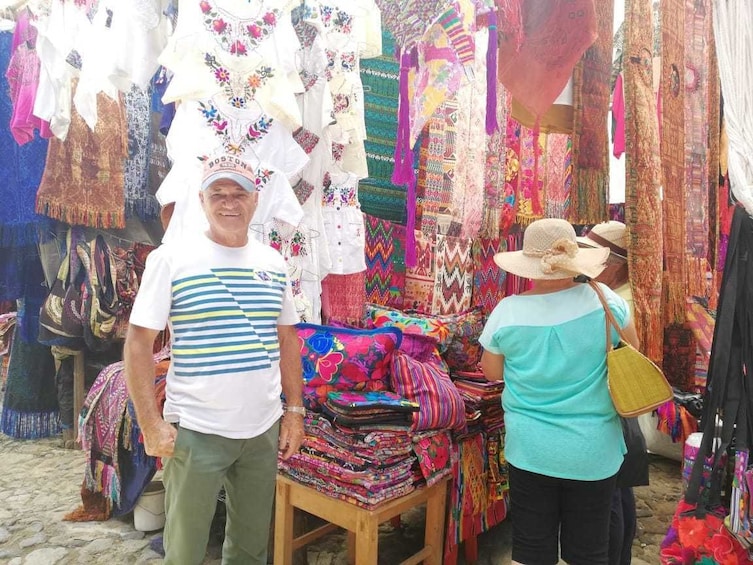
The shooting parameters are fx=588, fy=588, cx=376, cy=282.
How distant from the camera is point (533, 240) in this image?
2092mm

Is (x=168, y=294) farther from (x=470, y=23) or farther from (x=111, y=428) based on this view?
(x=470, y=23)

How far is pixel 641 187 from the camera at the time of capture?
2.64 meters

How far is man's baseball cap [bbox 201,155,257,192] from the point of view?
1944mm

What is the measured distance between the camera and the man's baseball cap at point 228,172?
194cm

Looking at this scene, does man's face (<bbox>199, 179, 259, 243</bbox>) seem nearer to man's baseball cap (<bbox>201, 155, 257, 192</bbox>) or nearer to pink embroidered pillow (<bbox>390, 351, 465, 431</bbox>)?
man's baseball cap (<bbox>201, 155, 257, 192</bbox>)

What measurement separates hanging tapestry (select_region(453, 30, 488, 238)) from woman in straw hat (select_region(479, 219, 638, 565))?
1.18 meters

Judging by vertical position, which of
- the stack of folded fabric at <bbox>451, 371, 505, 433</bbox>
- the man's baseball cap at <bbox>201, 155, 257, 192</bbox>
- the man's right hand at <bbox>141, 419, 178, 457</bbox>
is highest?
the man's baseball cap at <bbox>201, 155, 257, 192</bbox>

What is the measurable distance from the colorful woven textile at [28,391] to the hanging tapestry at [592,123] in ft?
13.9

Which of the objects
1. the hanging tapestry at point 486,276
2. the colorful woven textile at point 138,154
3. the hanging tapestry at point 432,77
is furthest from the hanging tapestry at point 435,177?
the colorful woven textile at point 138,154

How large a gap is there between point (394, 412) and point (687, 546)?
1152 mm

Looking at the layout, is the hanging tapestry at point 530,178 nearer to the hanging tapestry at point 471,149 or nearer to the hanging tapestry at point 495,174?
the hanging tapestry at point 495,174

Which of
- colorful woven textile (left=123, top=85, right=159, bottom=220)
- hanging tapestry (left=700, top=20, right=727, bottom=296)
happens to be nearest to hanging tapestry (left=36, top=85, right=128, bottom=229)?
colorful woven textile (left=123, top=85, right=159, bottom=220)

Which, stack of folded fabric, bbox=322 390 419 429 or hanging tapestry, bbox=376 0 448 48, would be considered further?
hanging tapestry, bbox=376 0 448 48

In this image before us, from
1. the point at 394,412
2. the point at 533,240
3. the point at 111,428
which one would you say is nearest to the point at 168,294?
the point at 394,412
